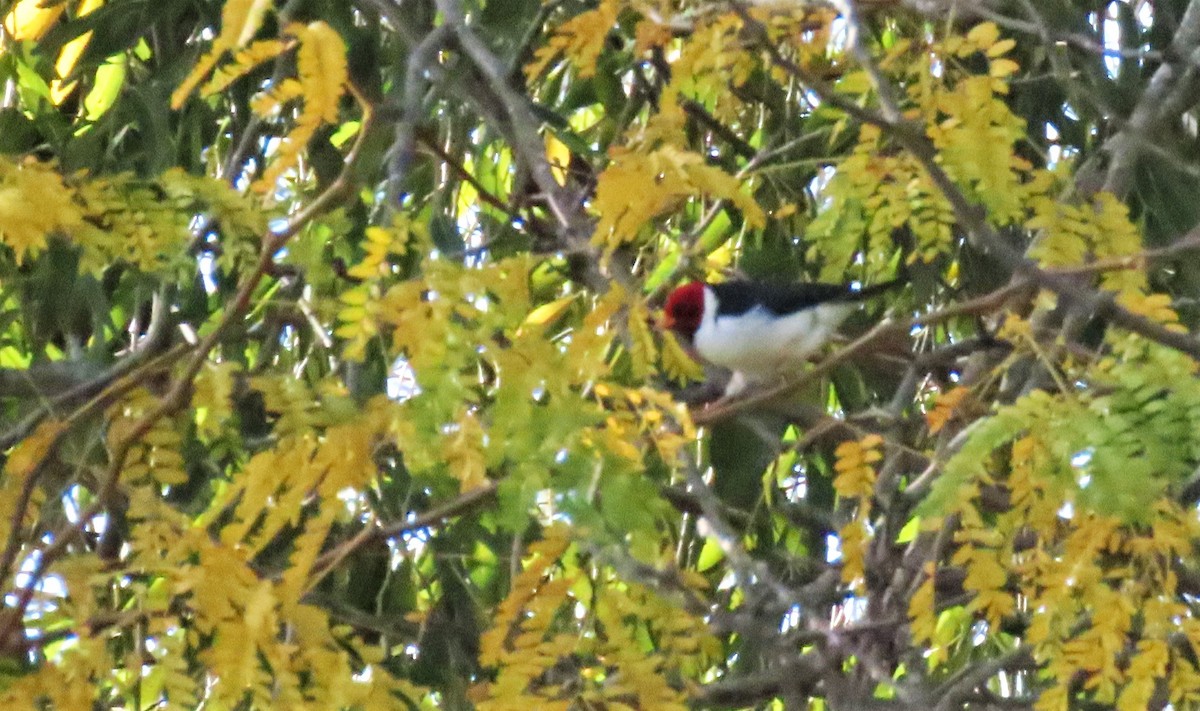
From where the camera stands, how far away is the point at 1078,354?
190 cm

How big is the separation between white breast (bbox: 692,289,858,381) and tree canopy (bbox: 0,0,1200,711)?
9cm

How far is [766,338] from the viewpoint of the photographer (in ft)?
10.5

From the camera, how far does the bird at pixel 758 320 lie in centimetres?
304

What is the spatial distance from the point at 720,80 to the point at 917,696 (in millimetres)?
865

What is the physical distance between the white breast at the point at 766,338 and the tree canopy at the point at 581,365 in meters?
0.09

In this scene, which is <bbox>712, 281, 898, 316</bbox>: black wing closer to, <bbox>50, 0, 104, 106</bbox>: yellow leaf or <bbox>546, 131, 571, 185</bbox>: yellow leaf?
<bbox>546, 131, 571, 185</bbox>: yellow leaf

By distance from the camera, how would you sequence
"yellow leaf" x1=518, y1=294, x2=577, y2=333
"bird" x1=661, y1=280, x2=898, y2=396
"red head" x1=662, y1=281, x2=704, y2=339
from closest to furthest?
"yellow leaf" x1=518, y1=294, x2=577, y2=333 → "bird" x1=661, y1=280, x2=898, y2=396 → "red head" x1=662, y1=281, x2=704, y2=339

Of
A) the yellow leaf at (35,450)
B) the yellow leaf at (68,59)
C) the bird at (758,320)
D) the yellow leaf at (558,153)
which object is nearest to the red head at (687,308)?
the bird at (758,320)

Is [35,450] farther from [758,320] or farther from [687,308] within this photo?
[687,308]

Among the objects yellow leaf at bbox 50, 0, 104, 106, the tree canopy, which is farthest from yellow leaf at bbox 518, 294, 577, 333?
yellow leaf at bbox 50, 0, 104, 106

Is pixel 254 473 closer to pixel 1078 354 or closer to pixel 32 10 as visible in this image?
pixel 1078 354

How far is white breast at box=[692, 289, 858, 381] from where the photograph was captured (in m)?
3.09

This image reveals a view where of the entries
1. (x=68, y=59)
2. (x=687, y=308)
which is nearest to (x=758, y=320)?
(x=687, y=308)

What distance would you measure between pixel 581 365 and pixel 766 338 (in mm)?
1596
